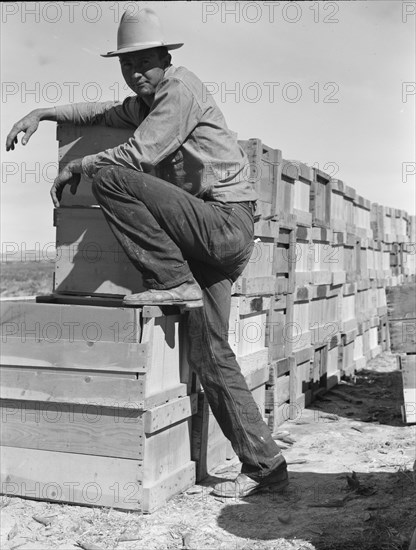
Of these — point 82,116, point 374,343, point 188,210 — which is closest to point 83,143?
point 82,116

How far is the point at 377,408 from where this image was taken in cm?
806

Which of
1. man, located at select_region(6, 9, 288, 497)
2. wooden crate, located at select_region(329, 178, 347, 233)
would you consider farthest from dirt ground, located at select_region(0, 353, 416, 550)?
wooden crate, located at select_region(329, 178, 347, 233)

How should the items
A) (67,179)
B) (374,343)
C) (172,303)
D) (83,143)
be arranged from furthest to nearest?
(374,343)
(83,143)
(67,179)
(172,303)

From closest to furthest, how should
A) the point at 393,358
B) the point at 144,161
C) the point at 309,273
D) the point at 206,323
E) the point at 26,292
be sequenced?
the point at 144,161, the point at 206,323, the point at 309,273, the point at 393,358, the point at 26,292

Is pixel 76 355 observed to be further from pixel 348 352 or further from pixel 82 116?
pixel 348 352

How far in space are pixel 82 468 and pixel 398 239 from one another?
33.5 ft

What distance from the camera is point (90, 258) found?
18.1 ft

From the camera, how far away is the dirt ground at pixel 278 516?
4098 millimetres

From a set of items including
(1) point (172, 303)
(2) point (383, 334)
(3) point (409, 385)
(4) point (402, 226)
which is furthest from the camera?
(4) point (402, 226)

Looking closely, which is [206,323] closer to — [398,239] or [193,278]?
[193,278]

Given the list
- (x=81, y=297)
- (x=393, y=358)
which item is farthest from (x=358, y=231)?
(x=81, y=297)

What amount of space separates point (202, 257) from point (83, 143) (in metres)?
1.44

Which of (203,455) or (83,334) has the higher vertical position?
(83,334)

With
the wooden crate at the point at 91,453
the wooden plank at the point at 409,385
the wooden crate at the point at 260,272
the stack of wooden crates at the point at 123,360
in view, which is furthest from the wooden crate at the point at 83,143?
the wooden plank at the point at 409,385
